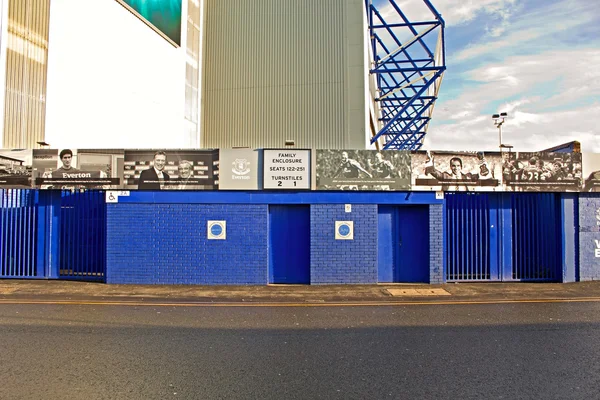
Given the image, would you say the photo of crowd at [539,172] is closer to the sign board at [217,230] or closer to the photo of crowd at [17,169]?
the sign board at [217,230]

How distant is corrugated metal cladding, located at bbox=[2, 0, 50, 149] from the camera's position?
47.5 feet

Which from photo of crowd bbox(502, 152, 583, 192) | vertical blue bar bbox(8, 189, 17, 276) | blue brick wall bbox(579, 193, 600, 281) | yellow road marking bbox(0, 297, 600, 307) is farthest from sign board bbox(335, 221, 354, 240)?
vertical blue bar bbox(8, 189, 17, 276)

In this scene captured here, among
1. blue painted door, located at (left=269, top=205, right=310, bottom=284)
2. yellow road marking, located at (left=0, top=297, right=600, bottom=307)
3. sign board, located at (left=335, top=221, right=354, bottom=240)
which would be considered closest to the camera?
yellow road marking, located at (left=0, top=297, right=600, bottom=307)

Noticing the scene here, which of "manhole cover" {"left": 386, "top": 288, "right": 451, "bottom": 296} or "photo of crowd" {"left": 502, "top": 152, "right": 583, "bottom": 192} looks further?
"photo of crowd" {"left": 502, "top": 152, "right": 583, "bottom": 192}

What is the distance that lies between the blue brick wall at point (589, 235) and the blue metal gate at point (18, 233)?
48.3 feet

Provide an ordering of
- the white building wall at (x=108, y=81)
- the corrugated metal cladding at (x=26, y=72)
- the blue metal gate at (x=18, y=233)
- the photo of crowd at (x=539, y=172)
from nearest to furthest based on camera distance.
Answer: the photo of crowd at (x=539, y=172) → the blue metal gate at (x=18, y=233) → the corrugated metal cladding at (x=26, y=72) → the white building wall at (x=108, y=81)

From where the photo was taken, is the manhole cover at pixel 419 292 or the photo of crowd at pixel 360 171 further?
the photo of crowd at pixel 360 171

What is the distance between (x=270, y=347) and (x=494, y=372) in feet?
9.33

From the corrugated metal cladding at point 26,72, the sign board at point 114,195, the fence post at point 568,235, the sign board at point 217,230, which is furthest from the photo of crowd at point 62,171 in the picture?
the fence post at point 568,235

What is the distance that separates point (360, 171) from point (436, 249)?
2.87m

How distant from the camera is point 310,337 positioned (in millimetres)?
6961

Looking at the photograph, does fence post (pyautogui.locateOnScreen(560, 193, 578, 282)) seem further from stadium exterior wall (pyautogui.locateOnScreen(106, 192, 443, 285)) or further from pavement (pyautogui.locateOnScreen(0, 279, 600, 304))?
stadium exterior wall (pyautogui.locateOnScreen(106, 192, 443, 285))

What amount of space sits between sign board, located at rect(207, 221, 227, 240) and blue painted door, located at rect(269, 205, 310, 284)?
1.22 metres

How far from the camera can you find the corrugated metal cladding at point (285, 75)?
2141 centimetres
